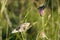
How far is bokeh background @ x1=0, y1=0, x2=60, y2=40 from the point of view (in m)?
1.14

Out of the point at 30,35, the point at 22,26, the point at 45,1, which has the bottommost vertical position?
the point at 30,35

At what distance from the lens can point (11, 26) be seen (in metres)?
1.37

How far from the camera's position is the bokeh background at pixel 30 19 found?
114 centimetres

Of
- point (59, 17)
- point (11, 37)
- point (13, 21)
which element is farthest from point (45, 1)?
point (13, 21)

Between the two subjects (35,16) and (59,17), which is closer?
(59,17)

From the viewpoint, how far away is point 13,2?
169cm

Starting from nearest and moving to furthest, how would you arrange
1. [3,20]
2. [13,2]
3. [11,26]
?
1. [11,26]
2. [3,20]
3. [13,2]

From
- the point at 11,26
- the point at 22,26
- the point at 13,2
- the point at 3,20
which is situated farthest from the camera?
the point at 13,2

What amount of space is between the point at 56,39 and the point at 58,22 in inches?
7.2

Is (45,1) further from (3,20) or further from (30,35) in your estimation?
(3,20)

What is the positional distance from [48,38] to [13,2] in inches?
24.9

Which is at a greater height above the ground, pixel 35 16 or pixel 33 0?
pixel 33 0

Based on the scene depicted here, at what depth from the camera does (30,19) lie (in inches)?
52.3

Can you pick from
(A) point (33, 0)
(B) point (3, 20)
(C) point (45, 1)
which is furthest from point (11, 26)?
(C) point (45, 1)
